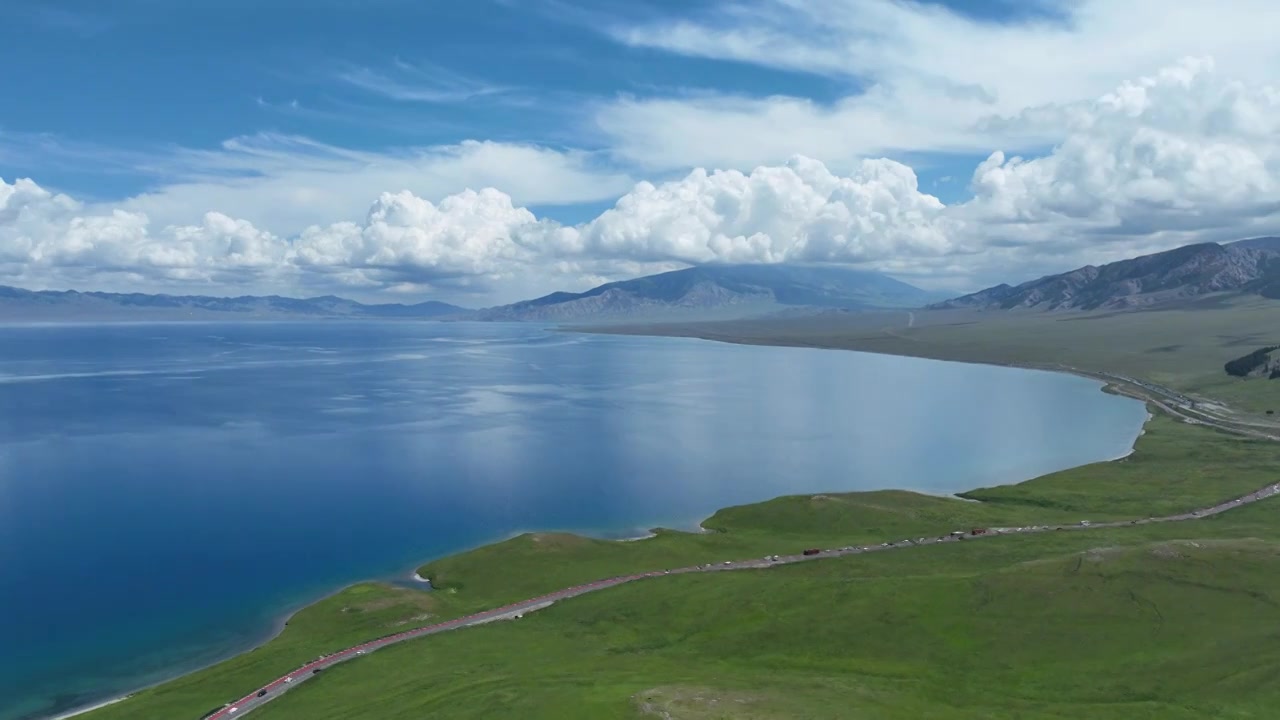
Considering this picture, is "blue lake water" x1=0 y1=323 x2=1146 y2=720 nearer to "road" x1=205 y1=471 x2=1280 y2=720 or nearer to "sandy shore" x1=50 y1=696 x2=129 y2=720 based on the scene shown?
"sandy shore" x1=50 y1=696 x2=129 y2=720

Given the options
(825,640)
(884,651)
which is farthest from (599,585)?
(884,651)

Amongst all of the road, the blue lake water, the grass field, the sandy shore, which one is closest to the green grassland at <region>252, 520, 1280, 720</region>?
the grass field

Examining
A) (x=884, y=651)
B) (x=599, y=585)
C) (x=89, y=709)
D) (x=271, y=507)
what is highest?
(x=884, y=651)

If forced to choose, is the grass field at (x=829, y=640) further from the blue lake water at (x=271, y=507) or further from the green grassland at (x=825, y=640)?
the blue lake water at (x=271, y=507)

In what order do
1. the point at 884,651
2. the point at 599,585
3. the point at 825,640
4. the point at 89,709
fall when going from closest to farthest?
1. the point at 89,709
2. the point at 884,651
3. the point at 825,640
4. the point at 599,585

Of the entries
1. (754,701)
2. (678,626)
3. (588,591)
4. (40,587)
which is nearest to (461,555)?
(588,591)

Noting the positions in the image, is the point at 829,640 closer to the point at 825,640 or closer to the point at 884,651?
the point at 825,640

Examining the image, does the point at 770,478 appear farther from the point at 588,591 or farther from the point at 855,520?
the point at 588,591
